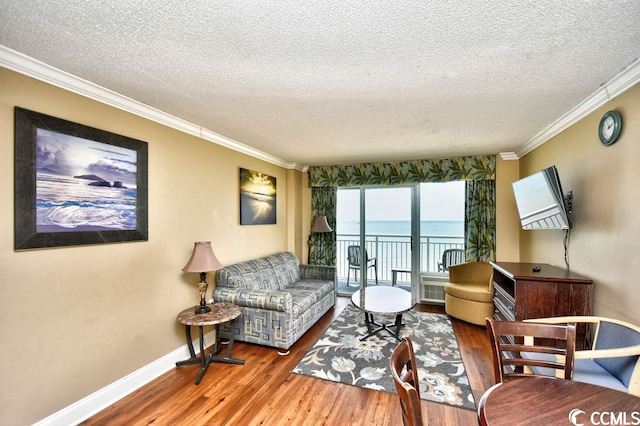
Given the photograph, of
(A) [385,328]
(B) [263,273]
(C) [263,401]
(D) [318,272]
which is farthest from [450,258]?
(C) [263,401]

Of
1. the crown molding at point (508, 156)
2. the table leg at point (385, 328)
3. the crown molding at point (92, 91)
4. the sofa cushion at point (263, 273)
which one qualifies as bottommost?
the table leg at point (385, 328)

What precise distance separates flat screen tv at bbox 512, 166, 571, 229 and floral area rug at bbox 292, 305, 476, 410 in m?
1.59

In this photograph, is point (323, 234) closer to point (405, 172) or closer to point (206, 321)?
point (405, 172)

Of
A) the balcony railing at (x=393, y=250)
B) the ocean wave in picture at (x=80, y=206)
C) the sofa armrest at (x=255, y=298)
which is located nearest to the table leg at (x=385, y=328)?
the sofa armrest at (x=255, y=298)

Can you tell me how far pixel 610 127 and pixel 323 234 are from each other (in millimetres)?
3911

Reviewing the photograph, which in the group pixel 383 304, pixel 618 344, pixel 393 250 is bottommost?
pixel 383 304

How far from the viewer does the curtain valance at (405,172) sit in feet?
13.9

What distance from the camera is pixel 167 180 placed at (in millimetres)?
2676

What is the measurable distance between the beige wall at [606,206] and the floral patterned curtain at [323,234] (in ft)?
10.4

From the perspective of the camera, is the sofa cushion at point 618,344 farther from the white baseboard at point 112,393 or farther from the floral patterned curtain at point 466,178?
the white baseboard at point 112,393

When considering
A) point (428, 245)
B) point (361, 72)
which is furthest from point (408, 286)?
point (361, 72)

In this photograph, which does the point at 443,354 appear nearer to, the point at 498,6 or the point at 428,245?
the point at 428,245

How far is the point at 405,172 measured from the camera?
458 cm

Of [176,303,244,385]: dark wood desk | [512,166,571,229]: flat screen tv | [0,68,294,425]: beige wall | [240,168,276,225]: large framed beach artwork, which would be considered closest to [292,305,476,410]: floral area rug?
[176,303,244,385]: dark wood desk
